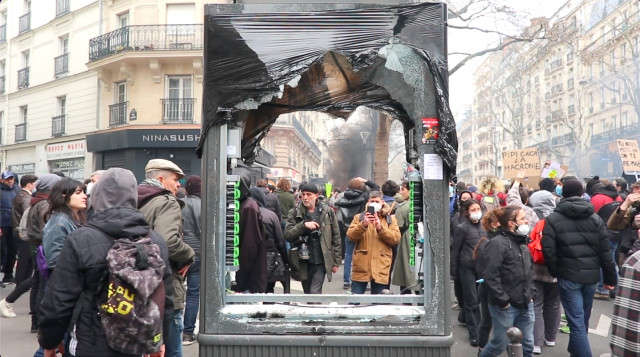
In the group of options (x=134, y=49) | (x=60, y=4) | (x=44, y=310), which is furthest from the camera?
(x=60, y=4)

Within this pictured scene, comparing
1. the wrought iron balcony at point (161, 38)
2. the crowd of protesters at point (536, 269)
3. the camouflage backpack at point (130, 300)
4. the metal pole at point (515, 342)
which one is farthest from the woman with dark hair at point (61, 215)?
the wrought iron balcony at point (161, 38)

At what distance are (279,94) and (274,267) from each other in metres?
3.07

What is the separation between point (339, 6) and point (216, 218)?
157 cm

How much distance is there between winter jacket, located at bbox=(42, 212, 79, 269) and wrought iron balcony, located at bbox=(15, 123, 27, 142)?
2562cm

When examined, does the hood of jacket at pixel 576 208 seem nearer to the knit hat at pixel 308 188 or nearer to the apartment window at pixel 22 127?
the knit hat at pixel 308 188

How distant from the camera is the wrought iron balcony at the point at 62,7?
2452cm

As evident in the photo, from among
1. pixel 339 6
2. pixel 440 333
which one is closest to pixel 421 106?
pixel 339 6

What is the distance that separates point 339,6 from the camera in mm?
3348

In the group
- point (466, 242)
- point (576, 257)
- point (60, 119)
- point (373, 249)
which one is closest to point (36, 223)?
point (373, 249)

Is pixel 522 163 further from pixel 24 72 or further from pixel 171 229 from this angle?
pixel 24 72

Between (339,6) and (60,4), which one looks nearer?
(339,6)

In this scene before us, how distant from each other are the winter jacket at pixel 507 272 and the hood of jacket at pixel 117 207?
3227 millimetres

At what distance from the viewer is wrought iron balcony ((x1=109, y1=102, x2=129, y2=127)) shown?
21484 mm

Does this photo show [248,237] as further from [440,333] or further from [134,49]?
[134,49]
